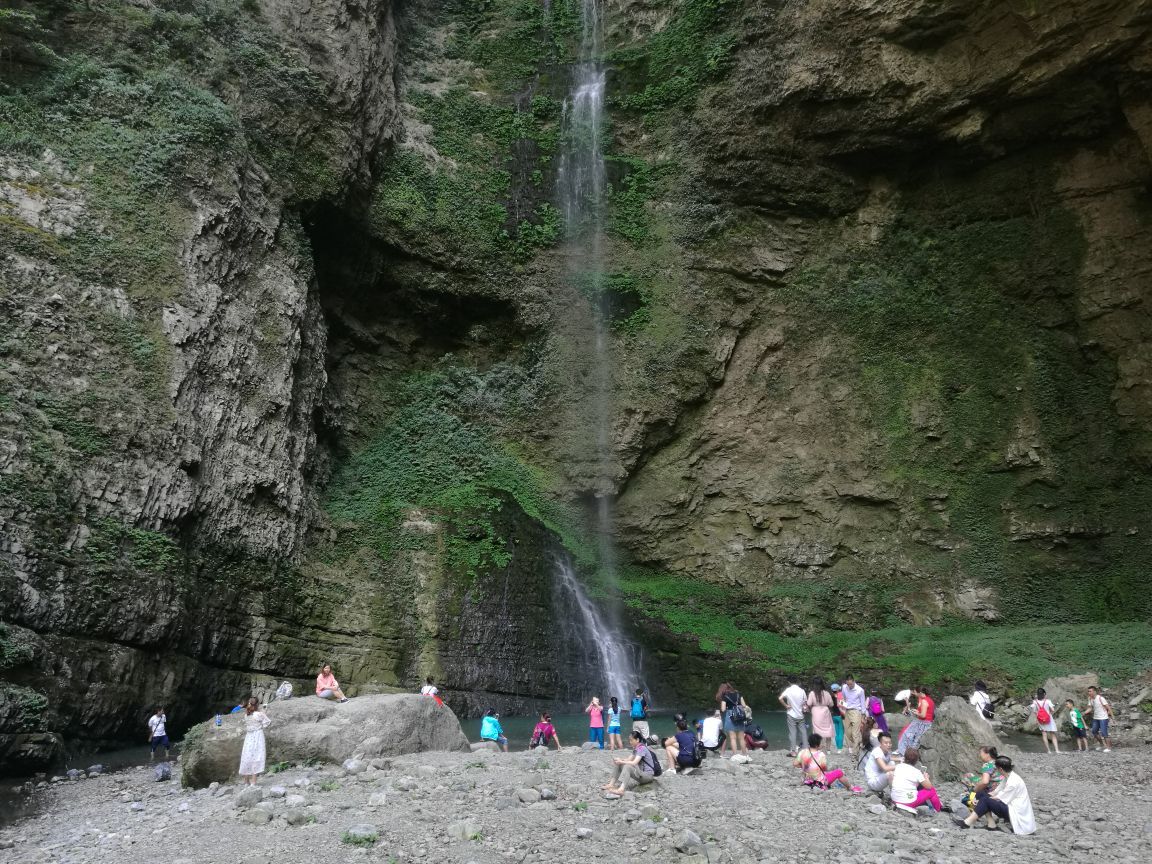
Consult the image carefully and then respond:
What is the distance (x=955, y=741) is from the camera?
1000 centimetres

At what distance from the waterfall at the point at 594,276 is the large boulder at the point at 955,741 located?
32.3 feet

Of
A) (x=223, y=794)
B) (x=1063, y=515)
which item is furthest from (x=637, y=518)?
(x=223, y=794)

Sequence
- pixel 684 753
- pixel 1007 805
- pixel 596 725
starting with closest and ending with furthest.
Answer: pixel 1007 805, pixel 684 753, pixel 596 725

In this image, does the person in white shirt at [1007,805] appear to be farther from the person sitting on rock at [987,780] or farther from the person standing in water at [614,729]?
the person standing in water at [614,729]

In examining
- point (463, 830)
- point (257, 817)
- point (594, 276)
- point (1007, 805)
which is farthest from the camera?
point (594, 276)

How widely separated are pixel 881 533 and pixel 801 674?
539 cm

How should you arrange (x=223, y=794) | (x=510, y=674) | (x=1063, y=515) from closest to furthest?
(x=223, y=794), (x=510, y=674), (x=1063, y=515)

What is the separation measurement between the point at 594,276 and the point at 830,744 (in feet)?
56.6

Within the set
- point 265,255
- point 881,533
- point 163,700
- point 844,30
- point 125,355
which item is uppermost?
point 844,30

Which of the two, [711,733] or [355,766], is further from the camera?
[711,733]

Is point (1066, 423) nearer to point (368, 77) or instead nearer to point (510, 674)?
point (510, 674)

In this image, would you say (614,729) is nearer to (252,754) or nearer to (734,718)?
(734,718)

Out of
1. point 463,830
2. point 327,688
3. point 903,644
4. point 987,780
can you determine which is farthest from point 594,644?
point 463,830

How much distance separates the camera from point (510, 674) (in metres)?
18.0
